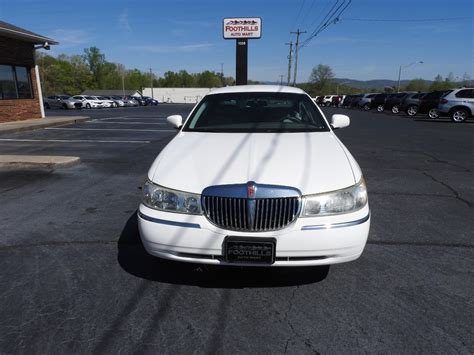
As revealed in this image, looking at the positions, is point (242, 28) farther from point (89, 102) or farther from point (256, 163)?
point (256, 163)

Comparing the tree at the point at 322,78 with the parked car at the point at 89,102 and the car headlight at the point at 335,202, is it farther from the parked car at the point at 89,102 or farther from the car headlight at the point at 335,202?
the car headlight at the point at 335,202

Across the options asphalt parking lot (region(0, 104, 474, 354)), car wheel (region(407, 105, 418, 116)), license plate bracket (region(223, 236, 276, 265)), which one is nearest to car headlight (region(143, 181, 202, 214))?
license plate bracket (region(223, 236, 276, 265))

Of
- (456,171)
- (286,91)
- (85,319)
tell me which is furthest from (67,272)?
(456,171)

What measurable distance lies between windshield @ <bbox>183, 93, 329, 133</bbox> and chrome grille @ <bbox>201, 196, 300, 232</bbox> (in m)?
1.50

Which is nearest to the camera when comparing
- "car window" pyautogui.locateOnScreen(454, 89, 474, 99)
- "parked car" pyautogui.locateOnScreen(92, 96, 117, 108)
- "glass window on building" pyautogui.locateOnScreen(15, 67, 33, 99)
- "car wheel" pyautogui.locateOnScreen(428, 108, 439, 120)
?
"glass window on building" pyautogui.locateOnScreen(15, 67, 33, 99)

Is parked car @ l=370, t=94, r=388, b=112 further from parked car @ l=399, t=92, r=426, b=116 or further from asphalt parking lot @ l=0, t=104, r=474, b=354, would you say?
asphalt parking lot @ l=0, t=104, r=474, b=354

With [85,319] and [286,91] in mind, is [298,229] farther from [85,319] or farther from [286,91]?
[286,91]

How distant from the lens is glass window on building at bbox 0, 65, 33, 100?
1592 cm

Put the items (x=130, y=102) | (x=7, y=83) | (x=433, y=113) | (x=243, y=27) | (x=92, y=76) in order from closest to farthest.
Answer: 1. (x=7, y=83)
2. (x=433, y=113)
3. (x=243, y=27)
4. (x=130, y=102)
5. (x=92, y=76)

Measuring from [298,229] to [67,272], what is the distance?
207 cm

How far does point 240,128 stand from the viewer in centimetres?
394

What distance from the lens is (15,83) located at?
16.6 metres

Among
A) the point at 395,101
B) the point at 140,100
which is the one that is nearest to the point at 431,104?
the point at 395,101

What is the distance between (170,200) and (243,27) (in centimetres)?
2293
